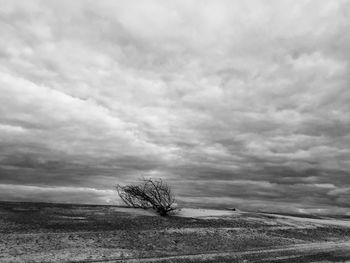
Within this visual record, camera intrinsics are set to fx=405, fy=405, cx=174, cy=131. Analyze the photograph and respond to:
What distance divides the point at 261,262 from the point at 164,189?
21.3 m

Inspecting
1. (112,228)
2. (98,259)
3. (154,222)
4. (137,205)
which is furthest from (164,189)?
(98,259)

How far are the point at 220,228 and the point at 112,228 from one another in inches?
313

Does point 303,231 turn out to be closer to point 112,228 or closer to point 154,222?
point 154,222

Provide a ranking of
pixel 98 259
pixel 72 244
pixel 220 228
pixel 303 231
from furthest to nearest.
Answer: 1. pixel 303 231
2. pixel 220 228
3. pixel 72 244
4. pixel 98 259

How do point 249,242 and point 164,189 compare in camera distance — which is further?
point 164,189

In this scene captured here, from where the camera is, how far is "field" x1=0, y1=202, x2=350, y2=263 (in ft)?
61.1

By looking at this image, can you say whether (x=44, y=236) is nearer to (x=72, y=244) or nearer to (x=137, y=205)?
(x=72, y=244)

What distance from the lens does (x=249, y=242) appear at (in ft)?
84.2

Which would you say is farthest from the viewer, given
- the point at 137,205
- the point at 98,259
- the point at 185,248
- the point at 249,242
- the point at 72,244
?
the point at 137,205

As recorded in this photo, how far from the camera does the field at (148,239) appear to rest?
1861 centimetres

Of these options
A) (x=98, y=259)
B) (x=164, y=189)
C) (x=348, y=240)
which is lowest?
(x=98, y=259)

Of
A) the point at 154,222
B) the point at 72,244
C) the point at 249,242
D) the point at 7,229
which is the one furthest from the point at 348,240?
the point at 7,229

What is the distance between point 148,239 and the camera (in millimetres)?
23281

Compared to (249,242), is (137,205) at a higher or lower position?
higher
